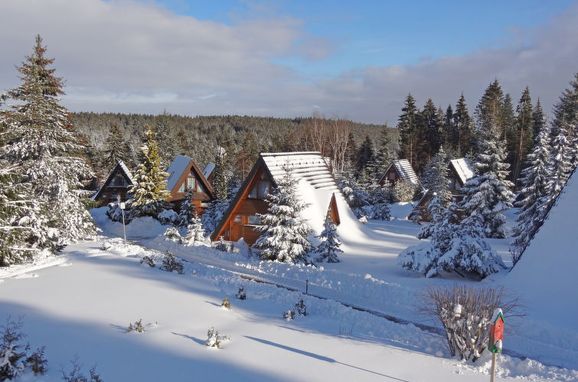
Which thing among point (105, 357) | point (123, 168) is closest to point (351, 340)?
point (105, 357)

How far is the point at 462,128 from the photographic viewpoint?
69.9 m

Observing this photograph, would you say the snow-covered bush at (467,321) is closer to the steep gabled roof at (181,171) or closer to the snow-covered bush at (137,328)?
the snow-covered bush at (137,328)

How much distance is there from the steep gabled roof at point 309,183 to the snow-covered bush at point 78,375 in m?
18.2

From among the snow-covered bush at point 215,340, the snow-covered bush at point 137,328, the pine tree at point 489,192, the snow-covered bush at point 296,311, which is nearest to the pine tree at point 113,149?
the pine tree at point 489,192

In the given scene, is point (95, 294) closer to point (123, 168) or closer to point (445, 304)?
point (445, 304)

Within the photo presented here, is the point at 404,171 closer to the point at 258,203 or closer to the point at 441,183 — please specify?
the point at 441,183

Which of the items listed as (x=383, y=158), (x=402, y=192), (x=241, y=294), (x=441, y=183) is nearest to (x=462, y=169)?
(x=441, y=183)

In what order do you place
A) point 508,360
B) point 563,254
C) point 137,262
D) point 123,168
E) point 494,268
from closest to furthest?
point 508,360 < point 563,254 < point 494,268 < point 137,262 < point 123,168

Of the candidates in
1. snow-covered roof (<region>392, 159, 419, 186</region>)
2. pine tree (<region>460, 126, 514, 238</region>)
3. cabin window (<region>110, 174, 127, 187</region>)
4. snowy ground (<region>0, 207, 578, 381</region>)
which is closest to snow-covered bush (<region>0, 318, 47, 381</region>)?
snowy ground (<region>0, 207, 578, 381</region>)

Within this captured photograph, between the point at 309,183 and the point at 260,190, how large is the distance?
13.6ft

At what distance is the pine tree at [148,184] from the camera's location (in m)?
36.6

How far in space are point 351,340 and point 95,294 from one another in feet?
29.6

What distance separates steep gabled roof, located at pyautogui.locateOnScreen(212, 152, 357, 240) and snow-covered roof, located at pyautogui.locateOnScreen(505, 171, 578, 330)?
42.5ft

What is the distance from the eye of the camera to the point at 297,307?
14.5 meters
